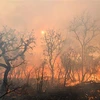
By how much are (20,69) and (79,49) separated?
17.6 meters

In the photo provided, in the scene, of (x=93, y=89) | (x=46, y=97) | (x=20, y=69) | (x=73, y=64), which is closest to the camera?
(x=46, y=97)

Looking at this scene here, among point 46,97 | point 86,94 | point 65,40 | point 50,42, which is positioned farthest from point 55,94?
point 65,40

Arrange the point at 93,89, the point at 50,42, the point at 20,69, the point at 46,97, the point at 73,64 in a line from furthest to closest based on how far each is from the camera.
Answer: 1. the point at 20,69
2. the point at 73,64
3. the point at 50,42
4. the point at 93,89
5. the point at 46,97

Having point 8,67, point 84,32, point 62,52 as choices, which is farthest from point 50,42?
point 8,67

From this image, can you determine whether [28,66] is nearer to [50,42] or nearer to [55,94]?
[50,42]

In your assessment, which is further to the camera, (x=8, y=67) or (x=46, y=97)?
(x=8, y=67)

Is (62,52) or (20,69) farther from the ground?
(62,52)

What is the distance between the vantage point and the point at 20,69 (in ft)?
179

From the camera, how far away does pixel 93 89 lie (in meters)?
26.0

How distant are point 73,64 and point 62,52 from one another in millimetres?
4234

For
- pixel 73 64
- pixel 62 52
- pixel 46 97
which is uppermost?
pixel 62 52

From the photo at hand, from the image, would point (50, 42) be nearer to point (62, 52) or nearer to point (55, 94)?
point (62, 52)

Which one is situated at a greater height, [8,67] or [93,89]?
[8,67]

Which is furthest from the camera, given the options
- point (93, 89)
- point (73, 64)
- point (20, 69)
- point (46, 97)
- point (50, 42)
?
point (20, 69)
